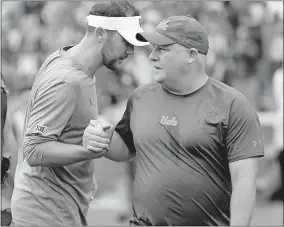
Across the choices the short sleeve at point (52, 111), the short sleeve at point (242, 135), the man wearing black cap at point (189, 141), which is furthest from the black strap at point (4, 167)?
the short sleeve at point (242, 135)

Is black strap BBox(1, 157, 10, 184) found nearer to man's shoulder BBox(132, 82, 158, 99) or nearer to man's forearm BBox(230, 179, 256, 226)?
man's shoulder BBox(132, 82, 158, 99)

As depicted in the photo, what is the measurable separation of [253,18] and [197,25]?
7.36 metres

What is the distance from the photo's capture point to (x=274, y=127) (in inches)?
421

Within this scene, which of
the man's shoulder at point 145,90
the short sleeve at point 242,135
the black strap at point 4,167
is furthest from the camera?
the black strap at point 4,167

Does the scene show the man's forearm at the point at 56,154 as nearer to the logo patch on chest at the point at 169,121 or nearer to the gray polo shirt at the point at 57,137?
the gray polo shirt at the point at 57,137

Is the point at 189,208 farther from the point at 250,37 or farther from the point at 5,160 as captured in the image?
the point at 250,37

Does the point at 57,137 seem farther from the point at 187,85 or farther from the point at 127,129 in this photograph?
the point at 187,85

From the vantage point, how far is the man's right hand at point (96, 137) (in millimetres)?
4578

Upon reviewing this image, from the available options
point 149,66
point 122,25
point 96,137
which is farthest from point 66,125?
point 149,66

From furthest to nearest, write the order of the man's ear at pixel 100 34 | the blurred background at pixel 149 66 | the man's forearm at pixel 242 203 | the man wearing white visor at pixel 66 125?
the blurred background at pixel 149 66 < the man's ear at pixel 100 34 < the man wearing white visor at pixel 66 125 < the man's forearm at pixel 242 203

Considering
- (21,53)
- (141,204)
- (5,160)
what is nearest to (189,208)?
(141,204)

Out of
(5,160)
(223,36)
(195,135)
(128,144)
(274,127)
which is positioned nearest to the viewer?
(195,135)

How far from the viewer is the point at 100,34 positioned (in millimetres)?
5145

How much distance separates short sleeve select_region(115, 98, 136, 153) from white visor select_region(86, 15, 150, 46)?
42cm
